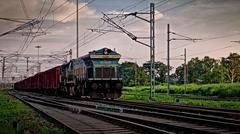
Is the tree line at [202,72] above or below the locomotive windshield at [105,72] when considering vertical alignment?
above

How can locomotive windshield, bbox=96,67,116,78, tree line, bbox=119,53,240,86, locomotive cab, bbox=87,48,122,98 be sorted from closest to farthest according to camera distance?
1. locomotive cab, bbox=87,48,122,98
2. locomotive windshield, bbox=96,67,116,78
3. tree line, bbox=119,53,240,86

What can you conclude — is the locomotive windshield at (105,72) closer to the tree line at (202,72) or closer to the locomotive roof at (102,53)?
the locomotive roof at (102,53)

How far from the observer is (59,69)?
5072 cm

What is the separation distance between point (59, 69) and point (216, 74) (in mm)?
55820

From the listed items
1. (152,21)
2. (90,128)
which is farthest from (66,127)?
(152,21)

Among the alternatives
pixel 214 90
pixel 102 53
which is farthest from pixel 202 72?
pixel 102 53

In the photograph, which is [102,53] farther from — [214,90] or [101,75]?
[214,90]

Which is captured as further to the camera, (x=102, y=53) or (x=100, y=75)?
(x=102, y=53)

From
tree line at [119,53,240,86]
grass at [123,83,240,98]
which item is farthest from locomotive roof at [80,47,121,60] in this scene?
tree line at [119,53,240,86]

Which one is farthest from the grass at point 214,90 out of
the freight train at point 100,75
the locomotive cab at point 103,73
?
the locomotive cab at point 103,73

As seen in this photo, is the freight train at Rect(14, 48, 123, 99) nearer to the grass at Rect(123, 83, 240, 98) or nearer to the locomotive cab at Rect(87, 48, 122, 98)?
the locomotive cab at Rect(87, 48, 122, 98)

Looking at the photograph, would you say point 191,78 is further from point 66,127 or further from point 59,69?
point 66,127

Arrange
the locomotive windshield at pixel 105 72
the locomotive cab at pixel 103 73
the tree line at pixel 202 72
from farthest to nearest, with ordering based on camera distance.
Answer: the tree line at pixel 202 72
the locomotive windshield at pixel 105 72
the locomotive cab at pixel 103 73

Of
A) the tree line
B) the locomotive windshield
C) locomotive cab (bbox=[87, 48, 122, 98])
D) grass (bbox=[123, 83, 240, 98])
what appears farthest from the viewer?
the tree line
